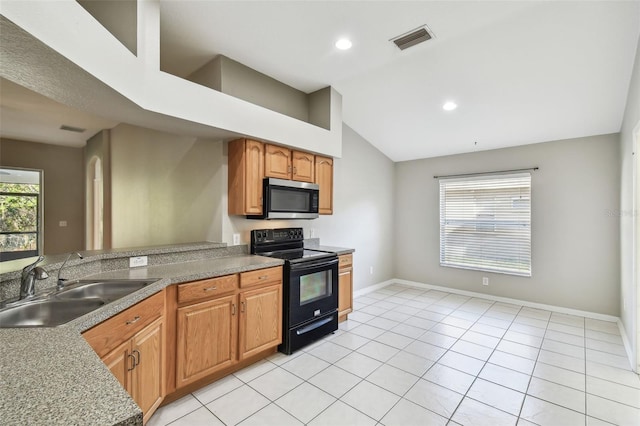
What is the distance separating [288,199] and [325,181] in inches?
27.9

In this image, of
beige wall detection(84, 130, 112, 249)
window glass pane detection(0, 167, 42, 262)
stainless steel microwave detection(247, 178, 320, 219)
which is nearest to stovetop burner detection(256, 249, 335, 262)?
stainless steel microwave detection(247, 178, 320, 219)

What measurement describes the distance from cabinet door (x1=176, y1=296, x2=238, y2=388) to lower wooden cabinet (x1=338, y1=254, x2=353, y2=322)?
4.92ft

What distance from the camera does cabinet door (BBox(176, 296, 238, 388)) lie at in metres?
2.20

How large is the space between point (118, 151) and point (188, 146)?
1.29m

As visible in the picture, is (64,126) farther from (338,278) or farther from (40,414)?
(40,414)

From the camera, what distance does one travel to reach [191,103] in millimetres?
2469

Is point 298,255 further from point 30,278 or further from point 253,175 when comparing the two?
point 30,278

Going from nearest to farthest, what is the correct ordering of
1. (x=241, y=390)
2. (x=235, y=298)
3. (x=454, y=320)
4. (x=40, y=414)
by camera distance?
(x=40, y=414) < (x=241, y=390) < (x=235, y=298) < (x=454, y=320)

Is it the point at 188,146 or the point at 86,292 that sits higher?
the point at 188,146

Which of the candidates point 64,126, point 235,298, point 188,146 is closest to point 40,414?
point 235,298

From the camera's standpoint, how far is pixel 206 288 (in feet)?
7.61

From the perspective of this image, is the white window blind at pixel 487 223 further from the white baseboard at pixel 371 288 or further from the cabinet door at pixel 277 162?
the cabinet door at pixel 277 162

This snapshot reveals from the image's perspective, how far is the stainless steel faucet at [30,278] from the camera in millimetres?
1597

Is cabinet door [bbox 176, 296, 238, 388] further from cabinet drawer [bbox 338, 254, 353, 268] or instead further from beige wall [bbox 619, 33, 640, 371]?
beige wall [bbox 619, 33, 640, 371]
